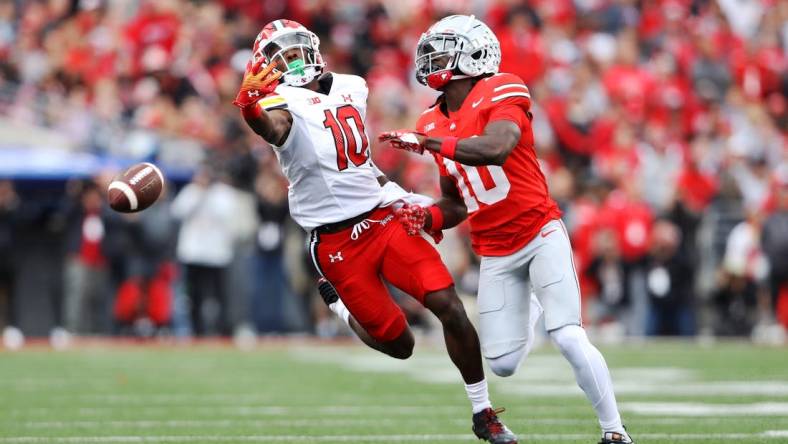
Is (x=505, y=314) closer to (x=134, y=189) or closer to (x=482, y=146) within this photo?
(x=482, y=146)

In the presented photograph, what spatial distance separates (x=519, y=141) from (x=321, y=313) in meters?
7.73

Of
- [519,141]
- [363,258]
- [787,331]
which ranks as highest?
[519,141]

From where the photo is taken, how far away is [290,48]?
20.4ft

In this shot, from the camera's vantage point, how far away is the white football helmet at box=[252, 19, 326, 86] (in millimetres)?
6195

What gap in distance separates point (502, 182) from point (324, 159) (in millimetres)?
849

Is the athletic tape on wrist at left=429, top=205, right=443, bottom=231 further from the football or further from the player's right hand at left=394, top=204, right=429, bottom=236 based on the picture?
the football

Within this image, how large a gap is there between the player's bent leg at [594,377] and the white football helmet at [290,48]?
171cm

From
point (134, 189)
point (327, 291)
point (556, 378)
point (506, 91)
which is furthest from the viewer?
point (556, 378)

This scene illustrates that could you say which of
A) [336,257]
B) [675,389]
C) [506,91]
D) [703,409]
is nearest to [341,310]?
[336,257]

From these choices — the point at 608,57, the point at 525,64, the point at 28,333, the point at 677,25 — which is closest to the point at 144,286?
the point at 28,333

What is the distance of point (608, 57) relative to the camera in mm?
15305

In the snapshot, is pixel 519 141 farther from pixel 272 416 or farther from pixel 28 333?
pixel 28 333

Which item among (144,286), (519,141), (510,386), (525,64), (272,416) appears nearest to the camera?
(519,141)

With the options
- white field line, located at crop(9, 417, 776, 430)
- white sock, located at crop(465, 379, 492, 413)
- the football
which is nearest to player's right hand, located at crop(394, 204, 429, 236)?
white sock, located at crop(465, 379, 492, 413)
